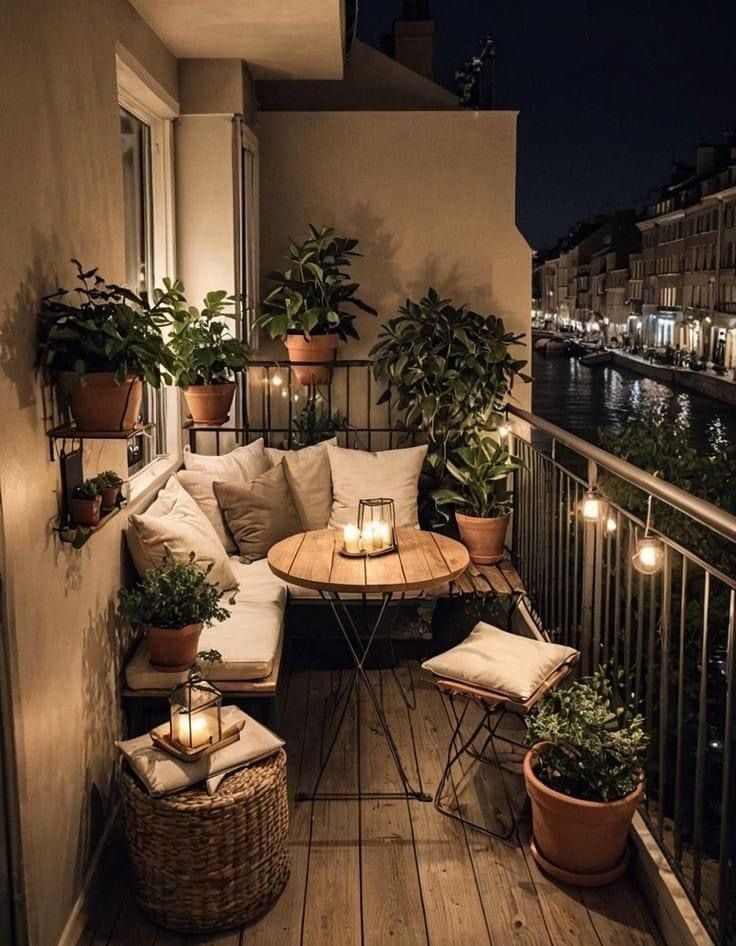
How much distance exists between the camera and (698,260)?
43.8 metres

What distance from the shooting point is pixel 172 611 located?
3238mm

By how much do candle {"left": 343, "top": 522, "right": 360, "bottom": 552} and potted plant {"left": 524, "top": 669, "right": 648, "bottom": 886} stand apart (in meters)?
1.00

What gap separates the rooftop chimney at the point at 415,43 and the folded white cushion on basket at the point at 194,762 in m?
6.78

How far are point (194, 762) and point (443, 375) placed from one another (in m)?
3.06

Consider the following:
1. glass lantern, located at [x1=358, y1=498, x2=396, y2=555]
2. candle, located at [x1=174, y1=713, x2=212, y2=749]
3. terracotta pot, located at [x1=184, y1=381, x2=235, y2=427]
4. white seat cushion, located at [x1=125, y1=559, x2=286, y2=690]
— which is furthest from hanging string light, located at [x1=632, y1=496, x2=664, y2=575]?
terracotta pot, located at [x1=184, y1=381, x2=235, y2=427]

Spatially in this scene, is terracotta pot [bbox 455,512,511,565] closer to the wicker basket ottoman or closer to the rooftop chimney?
the wicker basket ottoman

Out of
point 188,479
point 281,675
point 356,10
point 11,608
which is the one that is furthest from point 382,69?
point 11,608

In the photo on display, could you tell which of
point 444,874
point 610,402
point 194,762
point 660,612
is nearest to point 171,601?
point 194,762

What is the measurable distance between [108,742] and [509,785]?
57.5 inches

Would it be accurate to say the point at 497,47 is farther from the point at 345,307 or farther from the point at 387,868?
the point at 387,868

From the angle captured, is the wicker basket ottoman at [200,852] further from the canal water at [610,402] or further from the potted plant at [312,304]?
the canal water at [610,402]

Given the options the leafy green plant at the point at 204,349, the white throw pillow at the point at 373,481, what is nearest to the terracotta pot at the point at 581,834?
the white throw pillow at the point at 373,481

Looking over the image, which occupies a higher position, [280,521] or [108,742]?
[280,521]

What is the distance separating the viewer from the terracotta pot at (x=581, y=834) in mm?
2727
